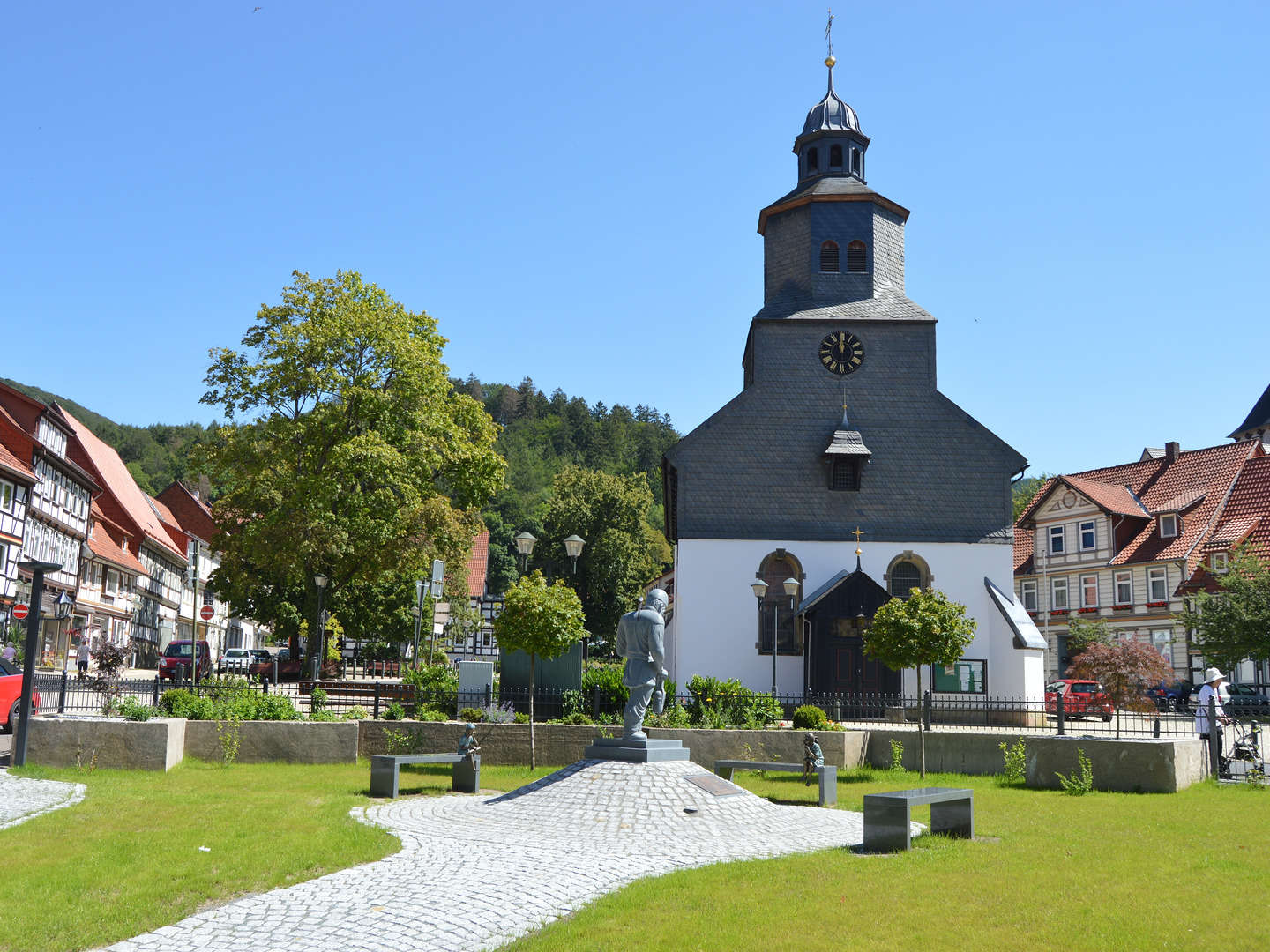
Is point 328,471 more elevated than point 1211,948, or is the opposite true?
point 328,471

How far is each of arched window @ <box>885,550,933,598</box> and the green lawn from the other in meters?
17.6

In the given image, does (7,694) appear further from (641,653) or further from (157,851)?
(641,653)

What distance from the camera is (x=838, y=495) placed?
106 feet

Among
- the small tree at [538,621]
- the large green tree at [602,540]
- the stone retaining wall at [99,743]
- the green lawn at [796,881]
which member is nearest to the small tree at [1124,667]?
the green lawn at [796,881]

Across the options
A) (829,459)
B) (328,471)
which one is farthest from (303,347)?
(829,459)

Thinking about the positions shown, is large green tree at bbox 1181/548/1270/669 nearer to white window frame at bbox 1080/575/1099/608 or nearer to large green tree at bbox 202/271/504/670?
white window frame at bbox 1080/575/1099/608

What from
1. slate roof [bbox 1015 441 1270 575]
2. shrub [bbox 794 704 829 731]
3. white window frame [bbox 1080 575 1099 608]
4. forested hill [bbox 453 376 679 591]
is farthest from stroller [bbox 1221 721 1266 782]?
forested hill [bbox 453 376 679 591]

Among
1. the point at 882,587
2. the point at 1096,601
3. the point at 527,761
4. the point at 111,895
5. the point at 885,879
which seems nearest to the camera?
the point at 111,895

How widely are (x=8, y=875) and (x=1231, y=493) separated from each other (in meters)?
50.6

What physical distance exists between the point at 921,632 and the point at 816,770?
201 inches

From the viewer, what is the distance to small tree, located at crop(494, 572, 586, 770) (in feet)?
65.1

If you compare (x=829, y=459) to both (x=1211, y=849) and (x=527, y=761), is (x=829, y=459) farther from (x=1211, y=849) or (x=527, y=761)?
(x=1211, y=849)

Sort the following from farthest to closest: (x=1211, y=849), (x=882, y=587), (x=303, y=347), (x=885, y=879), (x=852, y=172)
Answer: (x=852, y=172) < (x=303, y=347) < (x=882, y=587) < (x=1211, y=849) < (x=885, y=879)

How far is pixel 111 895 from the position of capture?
333 inches
